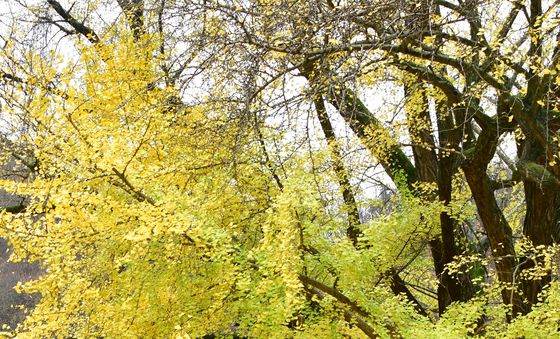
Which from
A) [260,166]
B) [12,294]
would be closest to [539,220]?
[260,166]

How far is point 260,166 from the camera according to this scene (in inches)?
202

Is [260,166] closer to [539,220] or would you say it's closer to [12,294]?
[539,220]

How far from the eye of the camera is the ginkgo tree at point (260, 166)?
3.72 m

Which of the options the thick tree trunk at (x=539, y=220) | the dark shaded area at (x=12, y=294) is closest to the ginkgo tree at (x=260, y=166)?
the thick tree trunk at (x=539, y=220)

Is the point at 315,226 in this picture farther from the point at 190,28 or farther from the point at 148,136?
the point at 190,28

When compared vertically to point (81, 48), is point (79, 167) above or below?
below

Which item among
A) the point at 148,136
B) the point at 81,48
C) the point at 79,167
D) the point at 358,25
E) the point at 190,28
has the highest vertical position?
the point at 81,48

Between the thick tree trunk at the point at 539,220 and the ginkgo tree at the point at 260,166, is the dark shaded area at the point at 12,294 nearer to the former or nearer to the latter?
the ginkgo tree at the point at 260,166

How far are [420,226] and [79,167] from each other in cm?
415

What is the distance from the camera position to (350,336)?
5.16m

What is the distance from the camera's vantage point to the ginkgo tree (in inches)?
146

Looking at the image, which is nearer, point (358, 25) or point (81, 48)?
point (358, 25)

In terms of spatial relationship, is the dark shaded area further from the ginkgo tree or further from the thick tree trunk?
the thick tree trunk

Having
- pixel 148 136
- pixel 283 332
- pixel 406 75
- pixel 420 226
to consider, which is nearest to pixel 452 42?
pixel 406 75
